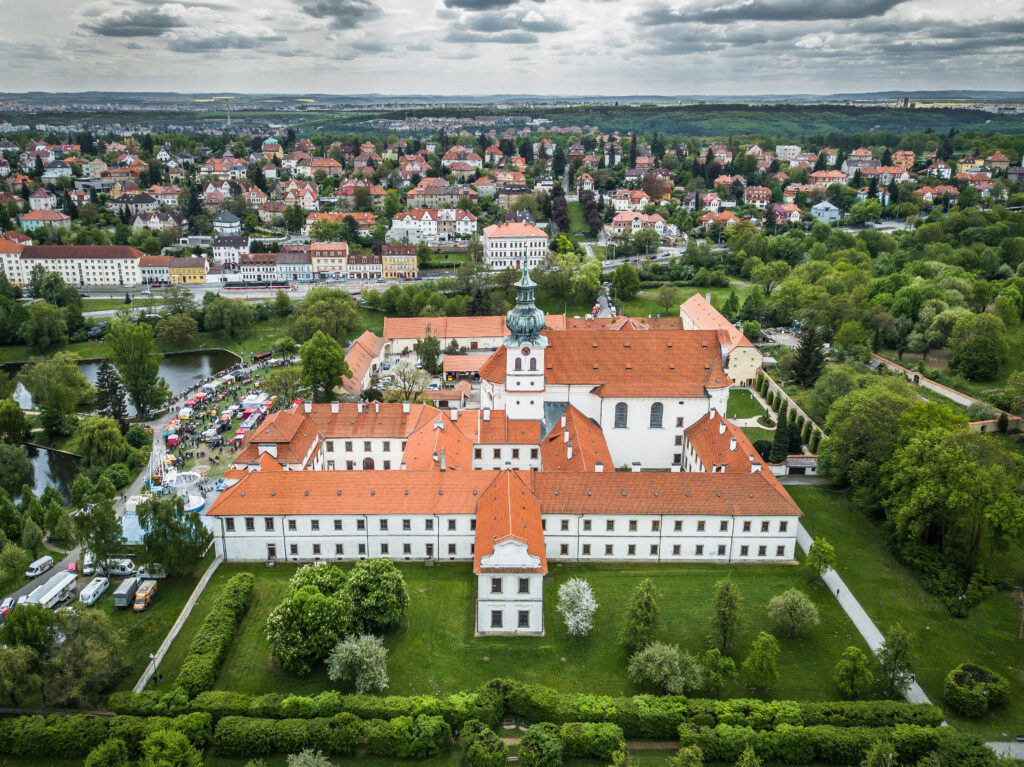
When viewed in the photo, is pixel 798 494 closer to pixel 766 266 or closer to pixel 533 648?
pixel 533 648

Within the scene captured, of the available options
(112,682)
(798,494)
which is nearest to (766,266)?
(798,494)

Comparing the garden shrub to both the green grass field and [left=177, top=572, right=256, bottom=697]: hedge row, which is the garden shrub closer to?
the green grass field

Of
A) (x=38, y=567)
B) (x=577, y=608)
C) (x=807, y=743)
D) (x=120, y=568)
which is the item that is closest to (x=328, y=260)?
(x=38, y=567)

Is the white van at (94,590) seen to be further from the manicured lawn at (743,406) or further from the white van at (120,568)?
the manicured lawn at (743,406)

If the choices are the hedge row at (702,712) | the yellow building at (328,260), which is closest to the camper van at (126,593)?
the hedge row at (702,712)

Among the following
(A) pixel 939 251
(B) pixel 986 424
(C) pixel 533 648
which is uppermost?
(A) pixel 939 251

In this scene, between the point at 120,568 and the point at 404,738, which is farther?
the point at 120,568

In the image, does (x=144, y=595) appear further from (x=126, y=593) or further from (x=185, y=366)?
(x=185, y=366)
